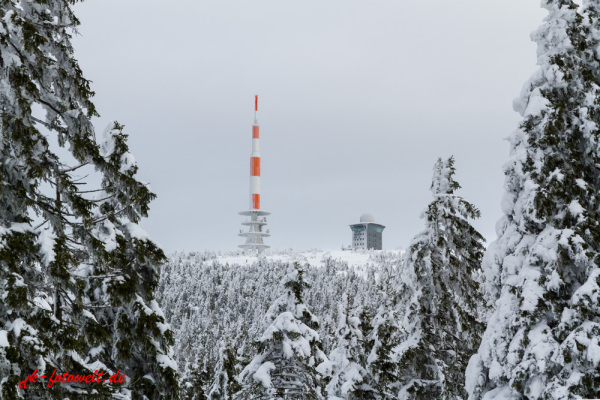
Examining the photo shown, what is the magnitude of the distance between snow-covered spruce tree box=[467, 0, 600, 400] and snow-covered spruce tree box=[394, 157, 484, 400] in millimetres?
3870

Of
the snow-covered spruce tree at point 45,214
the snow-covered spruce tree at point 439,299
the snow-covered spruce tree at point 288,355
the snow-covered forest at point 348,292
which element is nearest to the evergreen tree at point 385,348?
the snow-covered forest at point 348,292

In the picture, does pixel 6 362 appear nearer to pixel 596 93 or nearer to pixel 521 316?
pixel 521 316

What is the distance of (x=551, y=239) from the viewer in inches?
491

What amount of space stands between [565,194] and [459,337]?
25.2ft

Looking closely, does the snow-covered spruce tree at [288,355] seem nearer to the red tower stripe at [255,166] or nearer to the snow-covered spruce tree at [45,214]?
the snow-covered spruce tree at [45,214]

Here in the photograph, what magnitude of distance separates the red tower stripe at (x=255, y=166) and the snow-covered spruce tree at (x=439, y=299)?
568ft

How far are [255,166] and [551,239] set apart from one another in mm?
180963

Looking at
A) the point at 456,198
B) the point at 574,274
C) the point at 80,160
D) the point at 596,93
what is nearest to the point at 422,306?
the point at 456,198

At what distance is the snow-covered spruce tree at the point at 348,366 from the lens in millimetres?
20359

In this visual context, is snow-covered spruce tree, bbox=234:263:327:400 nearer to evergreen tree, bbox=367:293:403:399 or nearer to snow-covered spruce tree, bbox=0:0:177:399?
evergreen tree, bbox=367:293:403:399

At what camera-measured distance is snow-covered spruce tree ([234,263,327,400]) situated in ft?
62.2

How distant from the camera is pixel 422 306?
1811 centimetres

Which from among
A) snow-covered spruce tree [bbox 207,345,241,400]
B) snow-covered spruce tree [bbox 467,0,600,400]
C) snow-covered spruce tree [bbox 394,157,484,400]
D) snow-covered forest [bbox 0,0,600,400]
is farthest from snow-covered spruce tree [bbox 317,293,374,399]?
snow-covered spruce tree [bbox 207,345,241,400]

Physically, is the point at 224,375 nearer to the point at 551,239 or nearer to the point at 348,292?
the point at 348,292
